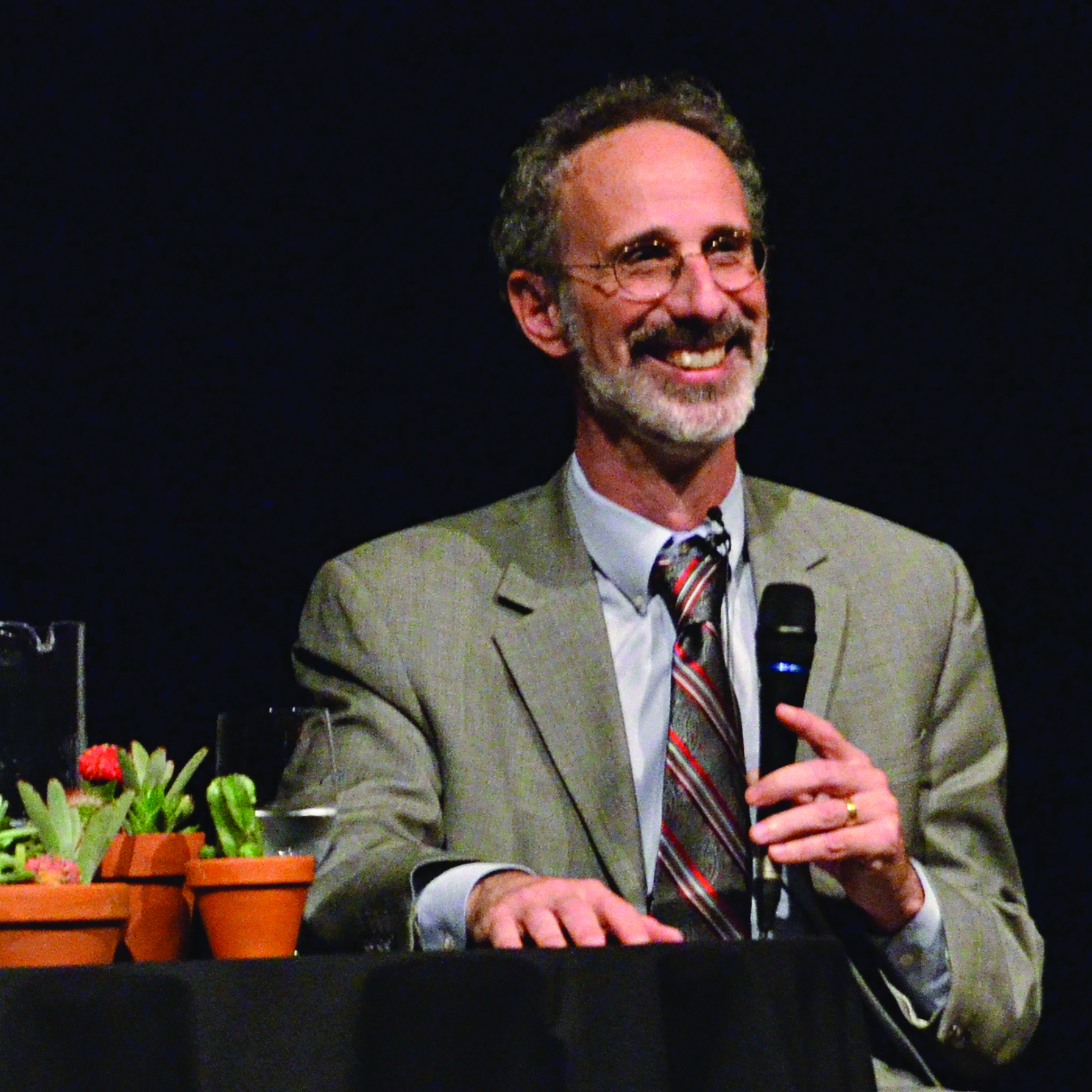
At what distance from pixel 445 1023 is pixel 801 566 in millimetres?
1099

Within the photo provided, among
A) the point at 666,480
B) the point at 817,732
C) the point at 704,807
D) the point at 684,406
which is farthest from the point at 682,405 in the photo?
the point at 817,732

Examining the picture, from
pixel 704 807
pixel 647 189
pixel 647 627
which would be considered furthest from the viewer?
pixel 647 189

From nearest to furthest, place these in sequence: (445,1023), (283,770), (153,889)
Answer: (445,1023) → (153,889) → (283,770)

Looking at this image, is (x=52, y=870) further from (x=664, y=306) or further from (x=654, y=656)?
(x=664, y=306)

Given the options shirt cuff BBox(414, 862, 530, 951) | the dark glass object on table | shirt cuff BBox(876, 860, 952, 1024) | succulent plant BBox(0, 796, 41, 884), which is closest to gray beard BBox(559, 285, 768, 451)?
shirt cuff BBox(876, 860, 952, 1024)

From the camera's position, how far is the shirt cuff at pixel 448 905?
5.28ft

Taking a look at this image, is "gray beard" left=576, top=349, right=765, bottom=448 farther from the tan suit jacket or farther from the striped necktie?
the striped necktie

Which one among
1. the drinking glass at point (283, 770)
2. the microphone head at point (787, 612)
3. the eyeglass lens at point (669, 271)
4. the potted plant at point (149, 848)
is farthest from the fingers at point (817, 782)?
the eyeglass lens at point (669, 271)

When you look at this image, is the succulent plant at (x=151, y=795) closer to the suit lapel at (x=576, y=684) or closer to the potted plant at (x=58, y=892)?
the potted plant at (x=58, y=892)

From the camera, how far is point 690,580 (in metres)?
2.09

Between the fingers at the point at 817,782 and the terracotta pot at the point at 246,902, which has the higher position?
the fingers at the point at 817,782

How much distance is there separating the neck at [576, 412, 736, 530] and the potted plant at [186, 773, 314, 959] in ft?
3.03

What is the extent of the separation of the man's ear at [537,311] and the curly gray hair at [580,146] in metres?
0.02

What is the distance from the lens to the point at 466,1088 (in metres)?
1.18
